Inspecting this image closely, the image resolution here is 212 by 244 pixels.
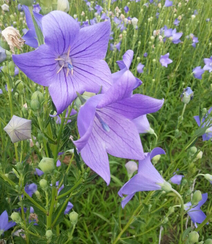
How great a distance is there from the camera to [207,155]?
331 cm

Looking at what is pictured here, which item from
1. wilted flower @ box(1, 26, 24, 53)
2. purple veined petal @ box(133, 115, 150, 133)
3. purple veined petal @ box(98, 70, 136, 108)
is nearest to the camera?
purple veined petal @ box(98, 70, 136, 108)

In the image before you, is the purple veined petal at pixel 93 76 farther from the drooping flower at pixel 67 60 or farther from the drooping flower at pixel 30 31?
the drooping flower at pixel 30 31

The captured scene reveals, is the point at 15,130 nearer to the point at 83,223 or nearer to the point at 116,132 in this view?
the point at 116,132

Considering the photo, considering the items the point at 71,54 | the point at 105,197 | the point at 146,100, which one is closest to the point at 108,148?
the point at 146,100

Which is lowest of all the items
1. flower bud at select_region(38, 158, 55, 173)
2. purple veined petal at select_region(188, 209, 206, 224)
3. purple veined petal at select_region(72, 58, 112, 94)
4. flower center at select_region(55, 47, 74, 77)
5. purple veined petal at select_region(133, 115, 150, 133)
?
purple veined petal at select_region(188, 209, 206, 224)

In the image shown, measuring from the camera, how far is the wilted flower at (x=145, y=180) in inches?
47.1

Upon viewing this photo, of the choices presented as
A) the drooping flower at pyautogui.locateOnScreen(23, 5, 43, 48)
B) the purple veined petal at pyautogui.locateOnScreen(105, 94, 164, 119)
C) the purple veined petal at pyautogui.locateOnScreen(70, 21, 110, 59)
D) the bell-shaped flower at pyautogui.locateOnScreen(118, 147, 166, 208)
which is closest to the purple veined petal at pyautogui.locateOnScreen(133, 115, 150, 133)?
the bell-shaped flower at pyautogui.locateOnScreen(118, 147, 166, 208)

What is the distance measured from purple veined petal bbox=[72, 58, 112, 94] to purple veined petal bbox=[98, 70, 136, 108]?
0.48 feet

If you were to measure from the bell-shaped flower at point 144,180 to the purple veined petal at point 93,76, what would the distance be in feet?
1.53

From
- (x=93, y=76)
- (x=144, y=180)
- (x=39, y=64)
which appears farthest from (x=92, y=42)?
(x=144, y=180)

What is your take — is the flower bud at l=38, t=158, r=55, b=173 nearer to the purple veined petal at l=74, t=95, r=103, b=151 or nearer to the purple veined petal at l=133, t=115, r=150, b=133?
the purple veined petal at l=74, t=95, r=103, b=151

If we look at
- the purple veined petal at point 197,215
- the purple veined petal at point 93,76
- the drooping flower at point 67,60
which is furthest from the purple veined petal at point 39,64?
Result: the purple veined petal at point 197,215

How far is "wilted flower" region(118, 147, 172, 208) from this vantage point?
3.93 ft

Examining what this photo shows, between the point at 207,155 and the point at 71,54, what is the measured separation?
290cm
